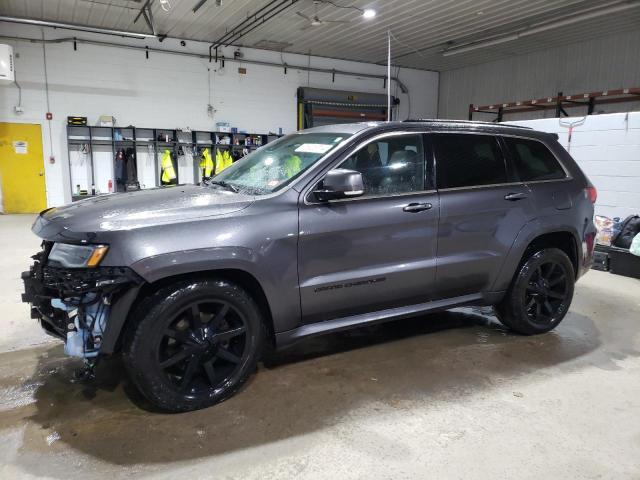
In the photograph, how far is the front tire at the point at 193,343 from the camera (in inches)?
91.6

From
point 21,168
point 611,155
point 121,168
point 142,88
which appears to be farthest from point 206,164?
point 611,155

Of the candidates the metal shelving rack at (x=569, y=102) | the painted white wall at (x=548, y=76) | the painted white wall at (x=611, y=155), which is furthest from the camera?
the painted white wall at (x=548, y=76)

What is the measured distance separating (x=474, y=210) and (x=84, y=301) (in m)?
2.44

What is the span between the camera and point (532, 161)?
3.57 m

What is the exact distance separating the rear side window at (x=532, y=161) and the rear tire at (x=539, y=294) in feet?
1.91

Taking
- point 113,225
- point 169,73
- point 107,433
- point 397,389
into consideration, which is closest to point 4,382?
point 107,433

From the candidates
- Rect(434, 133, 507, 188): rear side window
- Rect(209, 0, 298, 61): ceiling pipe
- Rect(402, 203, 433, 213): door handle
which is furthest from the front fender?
Rect(209, 0, 298, 61): ceiling pipe

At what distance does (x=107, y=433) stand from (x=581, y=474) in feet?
7.39

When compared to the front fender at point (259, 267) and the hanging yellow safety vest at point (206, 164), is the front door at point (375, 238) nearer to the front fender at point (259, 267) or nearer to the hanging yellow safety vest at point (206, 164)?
the front fender at point (259, 267)

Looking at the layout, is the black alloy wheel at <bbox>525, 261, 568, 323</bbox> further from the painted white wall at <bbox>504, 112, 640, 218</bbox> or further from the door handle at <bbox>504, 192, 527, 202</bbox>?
the painted white wall at <bbox>504, 112, 640, 218</bbox>

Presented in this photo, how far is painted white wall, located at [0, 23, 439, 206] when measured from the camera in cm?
1059

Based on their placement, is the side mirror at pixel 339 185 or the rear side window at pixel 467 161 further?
the rear side window at pixel 467 161

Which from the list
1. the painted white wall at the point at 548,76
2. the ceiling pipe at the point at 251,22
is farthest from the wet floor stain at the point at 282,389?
the painted white wall at the point at 548,76

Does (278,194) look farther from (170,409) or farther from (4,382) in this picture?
(4,382)
